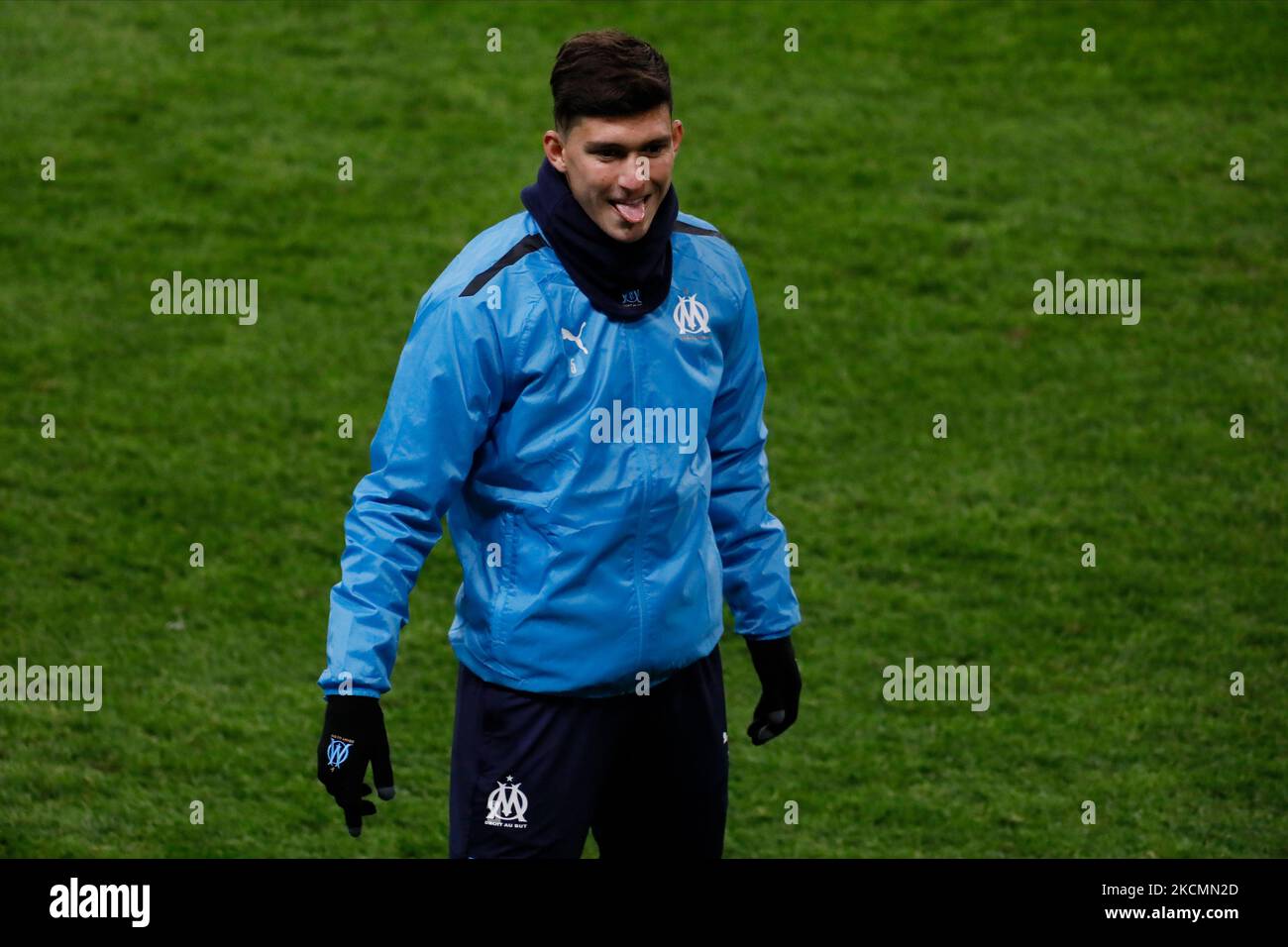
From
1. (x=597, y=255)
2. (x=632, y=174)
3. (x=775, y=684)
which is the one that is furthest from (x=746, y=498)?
(x=632, y=174)

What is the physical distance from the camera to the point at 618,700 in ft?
12.6

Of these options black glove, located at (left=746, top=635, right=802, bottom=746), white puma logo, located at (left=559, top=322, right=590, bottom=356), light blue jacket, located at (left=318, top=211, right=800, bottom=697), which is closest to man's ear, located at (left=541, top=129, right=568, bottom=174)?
light blue jacket, located at (left=318, top=211, right=800, bottom=697)

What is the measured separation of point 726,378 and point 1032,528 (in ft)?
12.8

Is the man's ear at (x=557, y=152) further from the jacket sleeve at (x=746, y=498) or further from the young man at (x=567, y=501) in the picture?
the jacket sleeve at (x=746, y=498)

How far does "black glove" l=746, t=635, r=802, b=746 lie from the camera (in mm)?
4305

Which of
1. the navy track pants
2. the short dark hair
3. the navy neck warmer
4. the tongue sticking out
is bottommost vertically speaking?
the navy track pants

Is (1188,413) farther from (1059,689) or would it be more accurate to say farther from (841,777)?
(841,777)

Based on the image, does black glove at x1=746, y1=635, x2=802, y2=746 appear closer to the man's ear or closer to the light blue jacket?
the light blue jacket

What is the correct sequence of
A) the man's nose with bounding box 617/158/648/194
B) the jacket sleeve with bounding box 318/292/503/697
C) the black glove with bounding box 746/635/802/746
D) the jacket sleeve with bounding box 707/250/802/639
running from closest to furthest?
the jacket sleeve with bounding box 318/292/503/697 → the man's nose with bounding box 617/158/648/194 → the jacket sleeve with bounding box 707/250/802/639 → the black glove with bounding box 746/635/802/746

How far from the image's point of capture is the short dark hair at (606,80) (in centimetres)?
363

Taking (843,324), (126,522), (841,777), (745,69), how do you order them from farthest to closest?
(745,69) → (843,324) → (126,522) → (841,777)

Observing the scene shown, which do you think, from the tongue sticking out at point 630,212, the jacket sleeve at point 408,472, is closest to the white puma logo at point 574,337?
the jacket sleeve at point 408,472

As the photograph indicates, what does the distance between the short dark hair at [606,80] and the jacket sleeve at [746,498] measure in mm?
556
